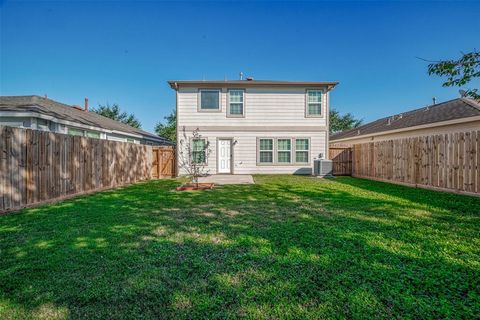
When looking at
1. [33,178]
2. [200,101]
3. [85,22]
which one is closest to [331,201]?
[33,178]

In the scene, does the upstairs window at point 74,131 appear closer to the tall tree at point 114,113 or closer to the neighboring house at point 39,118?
the neighboring house at point 39,118

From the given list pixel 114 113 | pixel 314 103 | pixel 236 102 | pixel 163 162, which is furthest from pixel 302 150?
pixel 114 113

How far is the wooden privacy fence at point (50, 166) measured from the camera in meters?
4.92

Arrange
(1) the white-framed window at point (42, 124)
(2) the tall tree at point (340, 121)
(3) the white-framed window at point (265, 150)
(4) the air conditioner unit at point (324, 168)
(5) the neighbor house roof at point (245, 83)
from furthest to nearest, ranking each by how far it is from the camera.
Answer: (2) the tall tree at point (340, 121) → (3) the white-framed window at point (265, 150) → (5) the neighbor house roof at point (245, 83) → (4) the air conditioner unit at point (324, 168) → (1) the white-framed window at point (42, 124)

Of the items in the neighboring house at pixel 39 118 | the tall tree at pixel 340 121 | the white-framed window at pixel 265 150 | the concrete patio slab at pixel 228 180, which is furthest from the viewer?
the tall tree at pixel 340 121

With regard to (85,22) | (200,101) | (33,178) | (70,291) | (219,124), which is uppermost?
(85,22)

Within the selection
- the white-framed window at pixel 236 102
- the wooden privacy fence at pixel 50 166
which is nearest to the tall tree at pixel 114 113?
the white-framed window at pixel 236 102

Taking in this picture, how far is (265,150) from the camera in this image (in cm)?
1313

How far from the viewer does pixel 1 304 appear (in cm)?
184

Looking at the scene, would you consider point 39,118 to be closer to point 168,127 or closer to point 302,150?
point 302,150

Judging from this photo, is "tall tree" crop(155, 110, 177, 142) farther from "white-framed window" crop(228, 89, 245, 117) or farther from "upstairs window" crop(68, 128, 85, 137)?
"white-framed window" crop(228, 89, 245, 117)

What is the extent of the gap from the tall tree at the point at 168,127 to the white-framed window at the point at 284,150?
942 inches

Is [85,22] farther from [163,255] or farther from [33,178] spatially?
[163,255]

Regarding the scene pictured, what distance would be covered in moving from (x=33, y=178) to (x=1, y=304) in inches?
189
